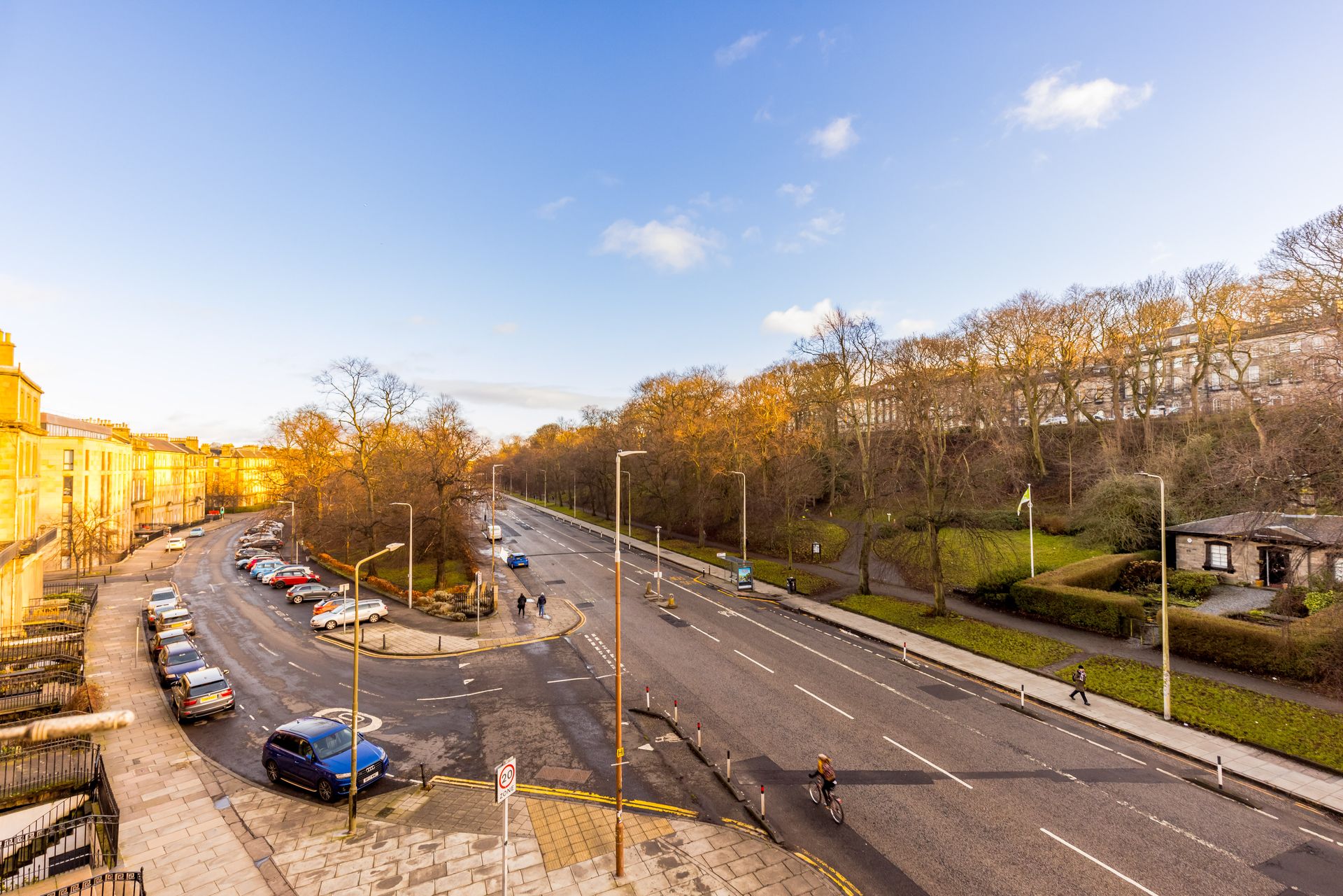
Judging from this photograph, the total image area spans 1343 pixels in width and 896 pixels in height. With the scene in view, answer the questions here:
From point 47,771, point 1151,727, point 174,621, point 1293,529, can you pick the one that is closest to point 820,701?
point 1151,727

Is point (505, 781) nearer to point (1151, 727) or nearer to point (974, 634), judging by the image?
point (1151, 727)

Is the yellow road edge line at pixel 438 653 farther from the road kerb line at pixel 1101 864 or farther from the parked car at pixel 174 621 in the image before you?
the road kerb line at pixel 1101 864

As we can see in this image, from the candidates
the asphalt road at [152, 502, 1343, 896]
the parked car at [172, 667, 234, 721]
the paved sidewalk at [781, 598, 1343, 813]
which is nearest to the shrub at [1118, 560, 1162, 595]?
the paved sidewalk at [781, 598, 1343, 813]

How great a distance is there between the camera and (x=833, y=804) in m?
13.9

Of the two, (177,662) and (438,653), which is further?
(438,653)

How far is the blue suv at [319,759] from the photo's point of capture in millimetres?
15305

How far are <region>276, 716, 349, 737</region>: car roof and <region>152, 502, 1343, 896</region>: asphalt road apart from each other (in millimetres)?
1889

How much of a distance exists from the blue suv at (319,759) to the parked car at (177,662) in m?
9.13

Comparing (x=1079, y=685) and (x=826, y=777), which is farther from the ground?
(x=826, y=777)

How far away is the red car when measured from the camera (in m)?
43.6

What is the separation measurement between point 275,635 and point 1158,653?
42.0 m

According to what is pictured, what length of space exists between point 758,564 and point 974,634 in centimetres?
2033

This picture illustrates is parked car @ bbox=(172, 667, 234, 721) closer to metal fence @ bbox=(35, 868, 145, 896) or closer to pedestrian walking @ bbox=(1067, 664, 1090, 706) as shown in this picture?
metal fence @ bbox=(35, 868, 145, 896)

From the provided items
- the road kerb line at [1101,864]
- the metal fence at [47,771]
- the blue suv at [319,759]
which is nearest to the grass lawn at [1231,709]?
the road kerb line at [1101,864]
